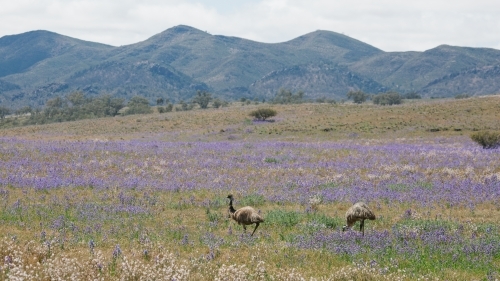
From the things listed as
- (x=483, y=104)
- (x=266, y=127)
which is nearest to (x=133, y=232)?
(x=266, y=127)

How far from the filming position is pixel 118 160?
79.2 feet

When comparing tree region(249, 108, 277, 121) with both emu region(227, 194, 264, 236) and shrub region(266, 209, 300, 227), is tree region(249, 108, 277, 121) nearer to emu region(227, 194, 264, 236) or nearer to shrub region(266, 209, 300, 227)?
shrub region(266, 209, 300, 227)

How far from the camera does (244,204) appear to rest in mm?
15453

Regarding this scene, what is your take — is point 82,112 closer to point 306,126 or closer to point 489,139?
point 306,126

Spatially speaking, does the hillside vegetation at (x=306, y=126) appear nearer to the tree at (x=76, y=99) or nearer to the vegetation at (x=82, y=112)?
the vegetation at (x=82, y=112)

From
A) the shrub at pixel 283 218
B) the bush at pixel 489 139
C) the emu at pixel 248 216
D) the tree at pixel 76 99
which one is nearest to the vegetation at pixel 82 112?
the tree at pixel 76 99

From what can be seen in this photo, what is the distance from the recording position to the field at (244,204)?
29.3 ft

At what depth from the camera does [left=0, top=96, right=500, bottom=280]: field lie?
29.3 ft

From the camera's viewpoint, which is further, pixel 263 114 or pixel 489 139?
pixel 263 114

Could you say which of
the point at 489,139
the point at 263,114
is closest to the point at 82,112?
the point at 263,114

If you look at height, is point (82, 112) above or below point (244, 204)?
above

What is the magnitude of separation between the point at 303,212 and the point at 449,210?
4.97m

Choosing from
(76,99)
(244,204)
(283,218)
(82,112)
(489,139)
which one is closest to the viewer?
(283,218)

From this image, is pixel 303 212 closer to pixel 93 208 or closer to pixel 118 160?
pixel 93 208
